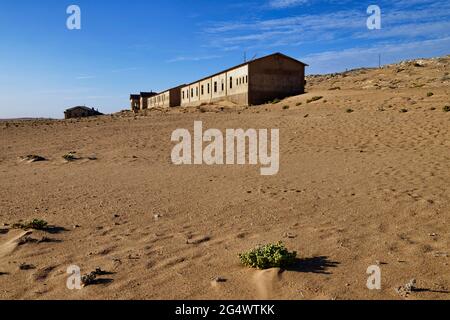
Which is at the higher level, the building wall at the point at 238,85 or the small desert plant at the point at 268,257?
the building wall at the point at 238,85

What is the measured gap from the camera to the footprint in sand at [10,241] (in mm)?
6018

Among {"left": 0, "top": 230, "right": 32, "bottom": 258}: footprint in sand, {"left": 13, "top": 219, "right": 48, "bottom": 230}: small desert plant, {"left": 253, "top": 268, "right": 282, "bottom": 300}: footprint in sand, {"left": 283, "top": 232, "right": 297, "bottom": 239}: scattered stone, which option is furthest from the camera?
{"left": 13, "top": 219, "right": 48, "bottom": 230}: small desert plant

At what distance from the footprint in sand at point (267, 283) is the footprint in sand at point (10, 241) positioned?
3.79m

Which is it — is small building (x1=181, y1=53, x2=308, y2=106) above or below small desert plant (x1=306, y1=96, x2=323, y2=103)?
above

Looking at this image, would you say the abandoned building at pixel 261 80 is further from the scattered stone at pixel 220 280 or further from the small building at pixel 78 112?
the small building at pixel 78 112

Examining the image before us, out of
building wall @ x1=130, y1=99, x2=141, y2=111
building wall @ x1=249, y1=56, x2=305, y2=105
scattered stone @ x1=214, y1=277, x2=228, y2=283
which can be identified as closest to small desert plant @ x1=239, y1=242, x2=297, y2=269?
scattered stone @ x1=214, y1=277, x2=228, y2=283

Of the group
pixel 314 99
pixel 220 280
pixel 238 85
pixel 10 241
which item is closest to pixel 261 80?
pixel 238 85

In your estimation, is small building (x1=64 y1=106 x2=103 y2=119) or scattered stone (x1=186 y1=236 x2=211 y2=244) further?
small building (x1=64 y1=106 x2=103 y2=119)

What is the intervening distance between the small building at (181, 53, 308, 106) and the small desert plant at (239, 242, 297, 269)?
3102 centimetres

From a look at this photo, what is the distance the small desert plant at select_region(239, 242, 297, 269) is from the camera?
16.5 feet

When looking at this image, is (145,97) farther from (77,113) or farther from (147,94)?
(77,113)

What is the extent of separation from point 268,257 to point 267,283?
45cm

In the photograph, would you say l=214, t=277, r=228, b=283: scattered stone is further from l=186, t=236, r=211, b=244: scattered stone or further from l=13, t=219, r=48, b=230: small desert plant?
l=13, t=219, r=48, b=230: small desert plant

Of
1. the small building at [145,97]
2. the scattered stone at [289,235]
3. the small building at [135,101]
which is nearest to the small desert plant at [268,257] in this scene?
the scattered stone at [289,235]
